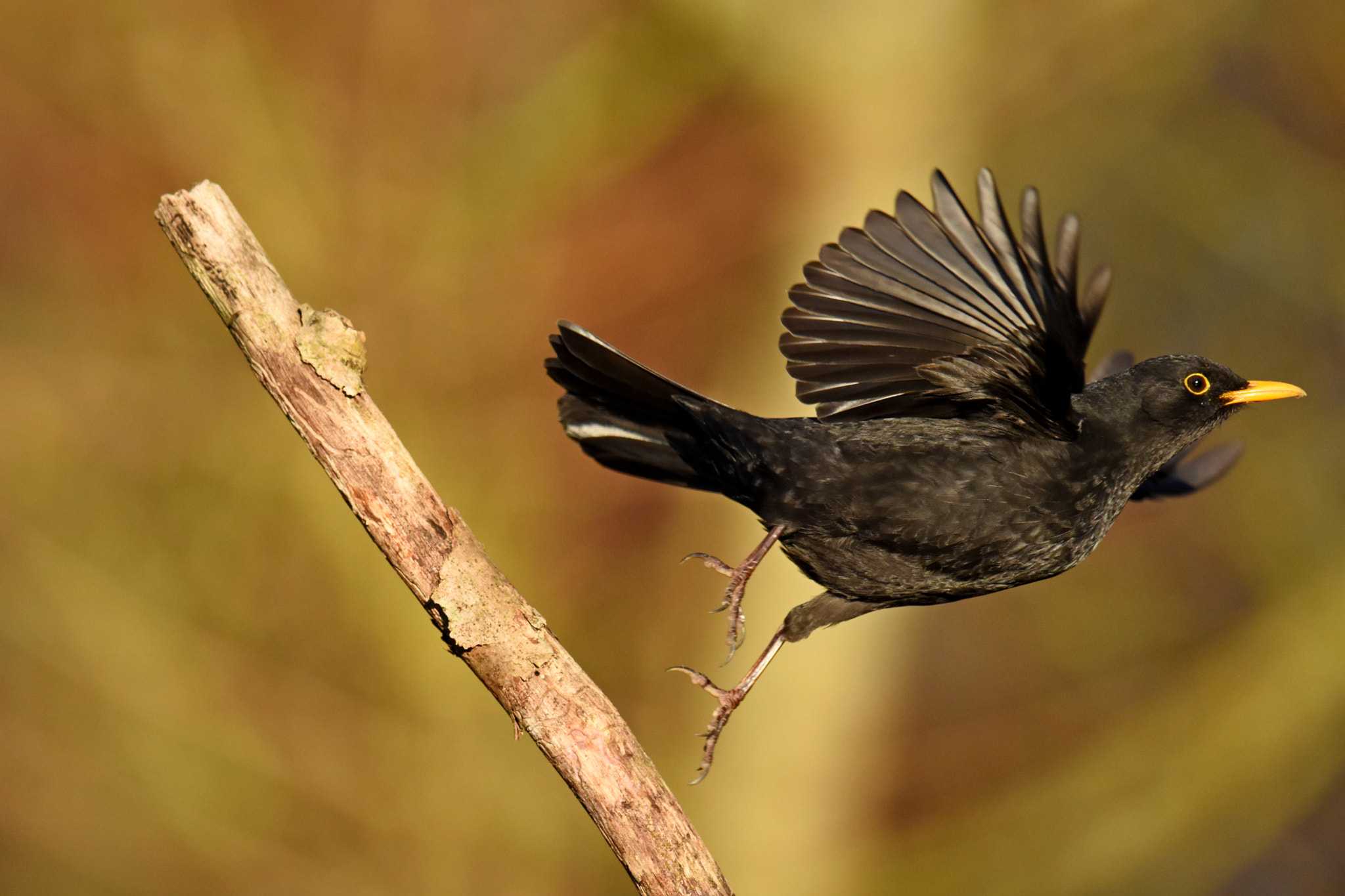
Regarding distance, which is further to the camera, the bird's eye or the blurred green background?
the blurred green background

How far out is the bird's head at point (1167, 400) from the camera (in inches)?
131

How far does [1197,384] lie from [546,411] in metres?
5.52

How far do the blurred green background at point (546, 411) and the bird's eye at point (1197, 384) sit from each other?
13.6 ft

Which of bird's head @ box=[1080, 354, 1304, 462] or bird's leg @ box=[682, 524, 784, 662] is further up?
bird's leg @ box=[682, 524, 784, 662]

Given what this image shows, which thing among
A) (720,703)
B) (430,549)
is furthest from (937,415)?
(430,549)

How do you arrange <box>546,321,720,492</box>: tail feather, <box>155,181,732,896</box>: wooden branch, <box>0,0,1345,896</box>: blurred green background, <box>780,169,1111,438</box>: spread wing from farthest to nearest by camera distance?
<box>0,0,1345,896</box>: blurred green background
<box>546,321,720,492</box>: tail feather
<box>780,169,1111,438</box>: spread wing
<box>155,181,732,896</box>: wooden branch

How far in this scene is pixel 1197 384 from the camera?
340 centimetres

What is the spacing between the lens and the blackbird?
3.18 meters

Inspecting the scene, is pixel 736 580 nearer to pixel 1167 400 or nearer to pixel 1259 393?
pixel 1167 400

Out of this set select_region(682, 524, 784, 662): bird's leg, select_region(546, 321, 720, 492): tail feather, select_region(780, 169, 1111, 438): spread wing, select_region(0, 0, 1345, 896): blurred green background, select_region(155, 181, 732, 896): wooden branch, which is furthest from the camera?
select_region(0, 0, 1345, 896): blurred green background

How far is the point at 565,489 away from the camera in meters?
8.31

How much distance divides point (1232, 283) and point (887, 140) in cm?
321

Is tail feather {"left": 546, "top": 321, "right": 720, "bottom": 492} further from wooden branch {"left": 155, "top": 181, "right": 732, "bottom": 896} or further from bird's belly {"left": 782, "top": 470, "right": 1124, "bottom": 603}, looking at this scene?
wooden branch {"left": 155, "top": 181, "right": 732, "bottom": 896}

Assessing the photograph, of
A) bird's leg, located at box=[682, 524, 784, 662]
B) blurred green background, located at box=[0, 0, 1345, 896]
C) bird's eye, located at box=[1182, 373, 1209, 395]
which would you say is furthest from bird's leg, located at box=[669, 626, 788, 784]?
blurred green background, located at box=[0, 0, 1345, 896]
